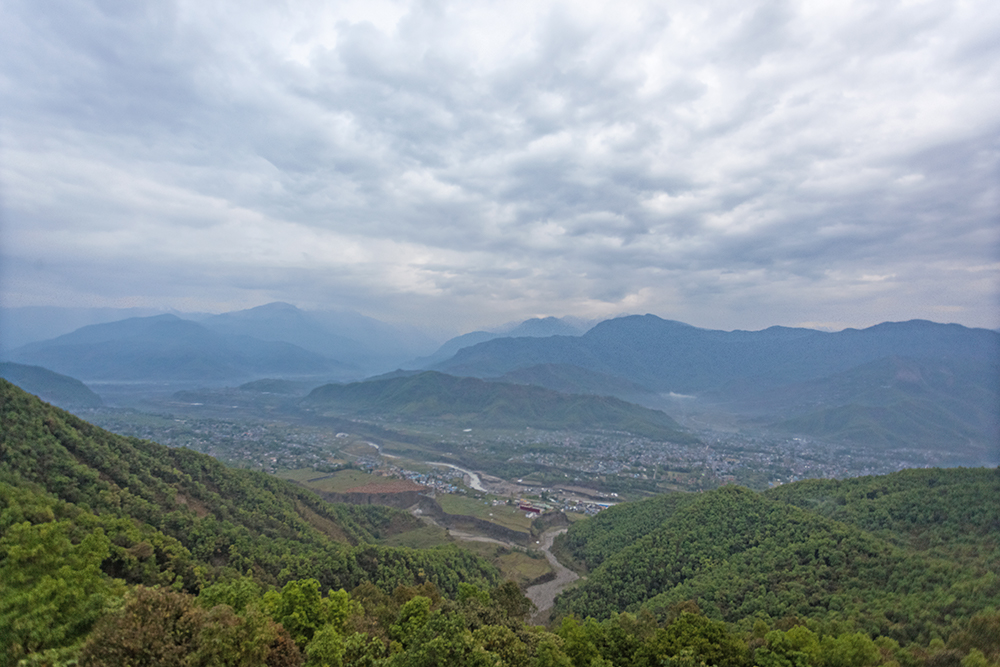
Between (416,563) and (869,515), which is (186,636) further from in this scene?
(869,515)

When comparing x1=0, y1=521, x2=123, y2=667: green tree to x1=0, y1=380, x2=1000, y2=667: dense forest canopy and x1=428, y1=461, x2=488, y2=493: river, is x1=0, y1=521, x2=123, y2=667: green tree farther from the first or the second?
x1=428, y1=461, x2=488, y2=493: river

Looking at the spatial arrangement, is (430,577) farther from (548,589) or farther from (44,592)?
(44,592)

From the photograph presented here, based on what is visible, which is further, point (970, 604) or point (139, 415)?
point (139, 415)

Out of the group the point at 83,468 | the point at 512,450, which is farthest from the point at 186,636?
the point at 512,450

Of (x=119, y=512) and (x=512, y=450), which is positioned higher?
(x=119, y=512)

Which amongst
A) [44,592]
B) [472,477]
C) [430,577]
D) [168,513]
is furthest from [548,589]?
[472,477]

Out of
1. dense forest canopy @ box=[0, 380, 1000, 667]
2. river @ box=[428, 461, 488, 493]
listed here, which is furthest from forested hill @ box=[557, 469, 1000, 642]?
river @ box=[428, 461, 488, 493]
